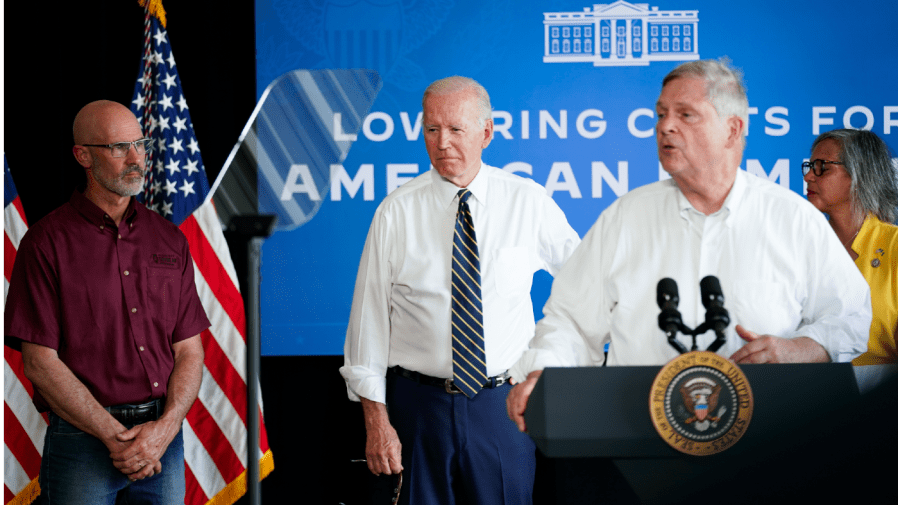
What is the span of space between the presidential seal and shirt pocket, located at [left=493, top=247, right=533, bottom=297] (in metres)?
1.18

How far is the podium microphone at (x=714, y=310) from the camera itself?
1.23 m

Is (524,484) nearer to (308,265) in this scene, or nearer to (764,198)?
(764,198)

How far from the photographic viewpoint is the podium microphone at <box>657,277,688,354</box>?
4.11 ft

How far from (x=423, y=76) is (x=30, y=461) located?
2469mm

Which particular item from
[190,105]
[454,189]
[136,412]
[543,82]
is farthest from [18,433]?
[543,82]

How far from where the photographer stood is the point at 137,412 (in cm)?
229

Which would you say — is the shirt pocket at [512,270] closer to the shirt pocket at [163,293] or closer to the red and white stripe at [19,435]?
the shirt pocket at [163,293]

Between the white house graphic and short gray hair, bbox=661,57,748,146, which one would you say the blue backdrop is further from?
short gray hair, bbox=661,57,748,146

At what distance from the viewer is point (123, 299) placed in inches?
91.1

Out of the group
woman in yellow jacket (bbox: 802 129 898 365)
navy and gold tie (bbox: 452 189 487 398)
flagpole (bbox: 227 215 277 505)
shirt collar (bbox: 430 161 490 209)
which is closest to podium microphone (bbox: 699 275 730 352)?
flagpole (bbox: 227 215 277 505)

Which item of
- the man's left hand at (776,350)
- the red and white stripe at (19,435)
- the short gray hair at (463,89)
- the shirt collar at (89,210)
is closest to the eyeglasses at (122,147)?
the shirt collar at (89,210)

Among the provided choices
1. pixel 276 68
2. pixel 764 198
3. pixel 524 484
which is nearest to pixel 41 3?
pixel 276 68

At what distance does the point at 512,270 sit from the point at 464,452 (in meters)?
0.61

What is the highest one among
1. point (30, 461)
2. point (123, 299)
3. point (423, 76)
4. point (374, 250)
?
point (423, 76)
